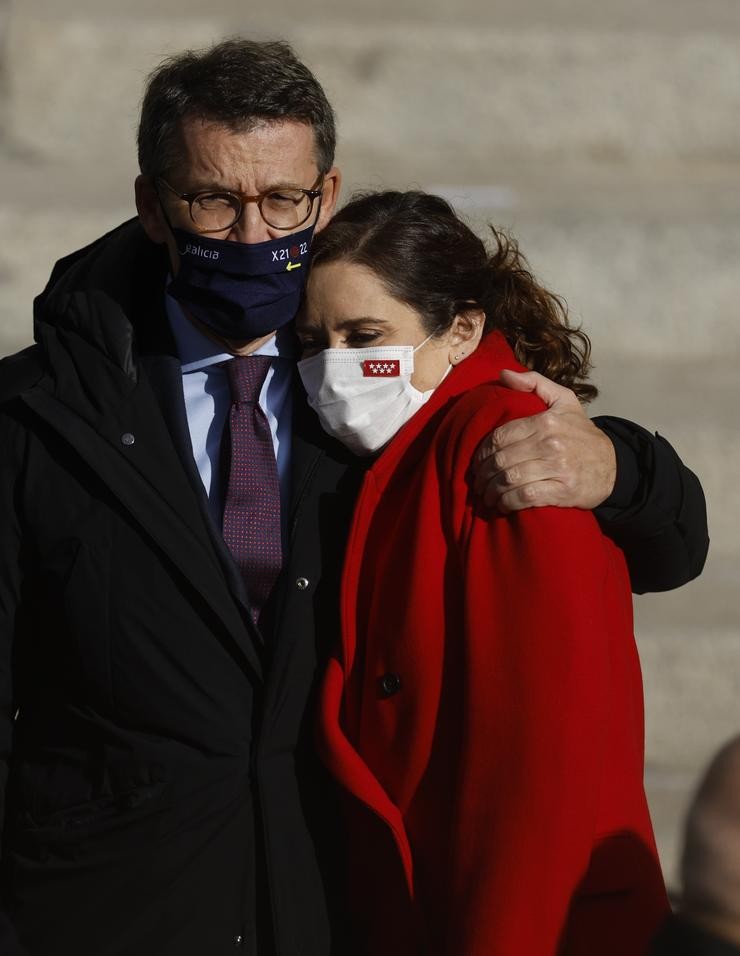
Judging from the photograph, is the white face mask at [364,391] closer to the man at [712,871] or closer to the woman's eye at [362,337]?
the woman's eye at [362,337]

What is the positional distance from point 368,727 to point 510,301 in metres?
0.79

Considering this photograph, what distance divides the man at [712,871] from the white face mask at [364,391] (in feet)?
2.81

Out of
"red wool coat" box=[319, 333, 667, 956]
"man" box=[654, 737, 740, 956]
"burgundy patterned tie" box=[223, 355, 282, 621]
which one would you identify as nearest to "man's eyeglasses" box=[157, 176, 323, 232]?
"burgundy patterned tie" box=[223, 355, 282, 621]

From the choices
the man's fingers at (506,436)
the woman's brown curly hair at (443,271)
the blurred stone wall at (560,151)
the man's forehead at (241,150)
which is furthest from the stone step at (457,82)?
the man's fingers at (506,436)

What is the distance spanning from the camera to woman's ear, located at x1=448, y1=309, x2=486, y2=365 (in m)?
2.58

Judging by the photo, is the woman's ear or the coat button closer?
the coat button

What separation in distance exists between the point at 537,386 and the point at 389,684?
20.5 inches

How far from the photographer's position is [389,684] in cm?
231

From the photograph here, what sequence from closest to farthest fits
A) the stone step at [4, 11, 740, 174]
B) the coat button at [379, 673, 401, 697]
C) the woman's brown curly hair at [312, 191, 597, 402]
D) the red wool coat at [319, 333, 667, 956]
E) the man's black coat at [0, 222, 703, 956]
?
the red wool coat at [319, 333, 667, 956] → the coat button at [379, 673, 401, 697] → the man's black coat at [0, 222, 703, 956] → the woman's brown curly hair at [312, 191, 597, 402] → the stone step at [4, 11, 740, 174]

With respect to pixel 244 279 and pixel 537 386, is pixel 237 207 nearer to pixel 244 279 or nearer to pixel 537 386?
pixel 244 279

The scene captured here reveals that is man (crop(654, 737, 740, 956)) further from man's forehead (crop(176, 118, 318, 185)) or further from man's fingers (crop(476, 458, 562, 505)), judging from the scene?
man's forehead (crop(176, 118, 318, 185))

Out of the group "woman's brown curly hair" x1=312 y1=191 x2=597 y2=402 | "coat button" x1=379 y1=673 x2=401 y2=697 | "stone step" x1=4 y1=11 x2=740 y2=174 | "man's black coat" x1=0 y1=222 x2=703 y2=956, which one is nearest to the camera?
"coat button" x1=379 y1=673 x2=401 y2=697

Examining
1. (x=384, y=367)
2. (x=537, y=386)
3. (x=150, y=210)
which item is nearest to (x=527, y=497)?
(x=537, y=386)

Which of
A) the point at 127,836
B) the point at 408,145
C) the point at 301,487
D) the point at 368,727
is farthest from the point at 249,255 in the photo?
the point at 408,145
